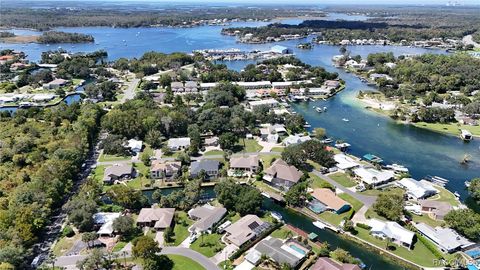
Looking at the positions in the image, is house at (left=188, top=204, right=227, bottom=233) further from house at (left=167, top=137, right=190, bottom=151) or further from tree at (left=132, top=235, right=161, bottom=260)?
house at (left=167, top=137, right=190, bottom=151)

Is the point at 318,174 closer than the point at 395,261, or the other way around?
the point at 395,261

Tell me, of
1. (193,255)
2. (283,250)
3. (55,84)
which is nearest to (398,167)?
(283,250)

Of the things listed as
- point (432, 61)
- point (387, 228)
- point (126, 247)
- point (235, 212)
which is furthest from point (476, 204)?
point (432, 61)

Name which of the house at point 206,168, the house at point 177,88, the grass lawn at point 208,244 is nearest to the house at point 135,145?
the house at point 206,168

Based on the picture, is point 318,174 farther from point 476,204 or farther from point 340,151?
point 476,204

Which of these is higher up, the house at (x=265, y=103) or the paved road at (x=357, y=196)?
the house at (x=265, y=103)

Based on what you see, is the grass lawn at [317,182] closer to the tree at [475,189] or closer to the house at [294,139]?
the house at [294,139]

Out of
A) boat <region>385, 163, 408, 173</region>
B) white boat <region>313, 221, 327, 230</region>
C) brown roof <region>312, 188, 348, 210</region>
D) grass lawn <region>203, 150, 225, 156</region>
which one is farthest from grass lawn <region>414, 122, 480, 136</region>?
white boat <region>313, 221, 327, 230</region>
